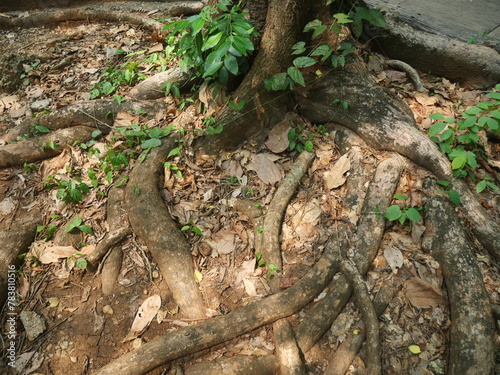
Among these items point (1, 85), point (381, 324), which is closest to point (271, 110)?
point (381, 324)

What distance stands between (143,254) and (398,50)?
3.46 meters

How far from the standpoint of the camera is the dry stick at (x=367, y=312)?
2295 millimetres

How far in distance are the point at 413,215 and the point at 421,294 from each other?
0.57 m

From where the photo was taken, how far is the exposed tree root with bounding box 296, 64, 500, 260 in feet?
9.14

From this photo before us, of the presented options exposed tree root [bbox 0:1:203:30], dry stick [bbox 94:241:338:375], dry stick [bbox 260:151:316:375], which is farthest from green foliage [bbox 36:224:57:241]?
exposed tree root [bbox 0:1:203:30]

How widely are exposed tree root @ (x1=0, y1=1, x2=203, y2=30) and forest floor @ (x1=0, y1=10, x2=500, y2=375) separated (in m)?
1.96

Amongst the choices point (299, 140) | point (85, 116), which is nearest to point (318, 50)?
point (299, 140)

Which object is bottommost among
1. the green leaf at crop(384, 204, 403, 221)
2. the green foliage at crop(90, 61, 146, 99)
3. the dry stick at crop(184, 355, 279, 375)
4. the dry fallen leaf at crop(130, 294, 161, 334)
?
the dry stick at crop(184, 355, 279, 375)

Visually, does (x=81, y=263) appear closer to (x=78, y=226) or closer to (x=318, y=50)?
(x=78, y=226)

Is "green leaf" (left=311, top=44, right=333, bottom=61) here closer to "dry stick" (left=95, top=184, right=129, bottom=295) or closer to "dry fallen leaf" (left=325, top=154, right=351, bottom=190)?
"dry fallen leaf" (left=325, top=154, right=351, bottom=190)

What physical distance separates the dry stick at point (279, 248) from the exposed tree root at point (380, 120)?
493 millimetres

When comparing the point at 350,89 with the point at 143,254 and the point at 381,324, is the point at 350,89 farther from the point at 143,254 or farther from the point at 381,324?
the point at 143,254

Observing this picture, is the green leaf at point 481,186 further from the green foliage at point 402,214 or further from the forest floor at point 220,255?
the green foliage at point 402,214

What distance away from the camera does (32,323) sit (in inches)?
98.8
